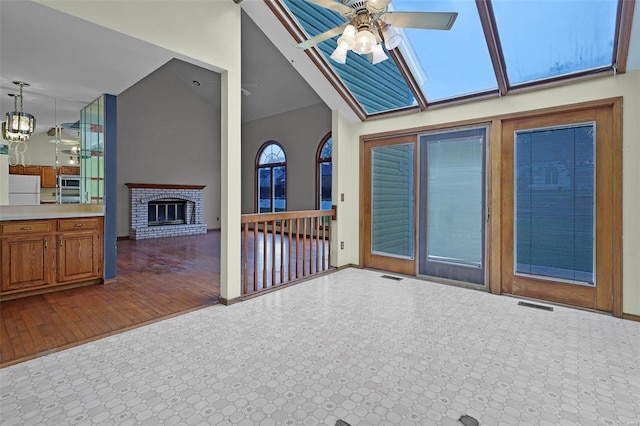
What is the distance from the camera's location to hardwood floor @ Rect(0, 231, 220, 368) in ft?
8.09

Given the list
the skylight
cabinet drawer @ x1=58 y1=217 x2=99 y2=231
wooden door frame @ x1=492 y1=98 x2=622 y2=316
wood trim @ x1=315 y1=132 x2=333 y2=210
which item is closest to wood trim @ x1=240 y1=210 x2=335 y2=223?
the skylight

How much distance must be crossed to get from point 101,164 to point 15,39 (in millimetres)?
1772

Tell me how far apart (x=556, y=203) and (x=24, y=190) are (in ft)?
20.6

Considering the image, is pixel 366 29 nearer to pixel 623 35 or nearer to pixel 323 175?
pixel 623 35

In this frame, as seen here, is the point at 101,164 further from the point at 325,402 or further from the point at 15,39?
the point at 325,402

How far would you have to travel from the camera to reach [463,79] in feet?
12.1

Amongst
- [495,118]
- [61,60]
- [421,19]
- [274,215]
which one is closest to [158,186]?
[61,60]

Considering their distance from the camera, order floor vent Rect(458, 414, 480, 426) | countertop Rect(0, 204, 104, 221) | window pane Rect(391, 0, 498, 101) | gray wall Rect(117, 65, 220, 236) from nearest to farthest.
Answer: floor vent Rect(458, 414, 480, 426)
window pane Rect(391, 0, 498, 101)
countertop Rect(0, 204, 104, 221)
gray wall Rect(117, 65, 220, 236)

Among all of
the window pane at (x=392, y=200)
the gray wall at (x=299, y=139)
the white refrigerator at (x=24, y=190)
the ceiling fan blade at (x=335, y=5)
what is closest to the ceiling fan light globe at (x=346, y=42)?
the ceiling fan blade at (x=335, y=5)

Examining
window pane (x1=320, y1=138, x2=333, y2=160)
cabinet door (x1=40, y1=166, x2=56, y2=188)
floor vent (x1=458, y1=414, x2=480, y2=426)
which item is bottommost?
floor vent (x1=458, y1=414, x2=480, y2=426)

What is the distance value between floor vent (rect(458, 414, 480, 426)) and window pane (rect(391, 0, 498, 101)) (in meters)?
3.16

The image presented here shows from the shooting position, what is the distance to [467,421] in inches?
63.3

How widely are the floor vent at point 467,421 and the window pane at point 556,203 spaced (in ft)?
8.07

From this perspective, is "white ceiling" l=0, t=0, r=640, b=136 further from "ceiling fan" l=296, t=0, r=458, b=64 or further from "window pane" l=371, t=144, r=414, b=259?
"ceiling fan" l=296, t=0, r=458, b=64
